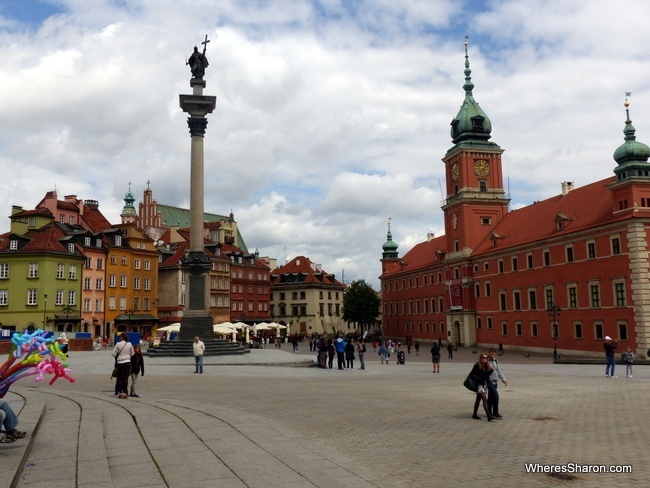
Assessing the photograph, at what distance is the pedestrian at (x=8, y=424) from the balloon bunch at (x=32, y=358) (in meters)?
0.50

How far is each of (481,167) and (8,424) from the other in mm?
71746

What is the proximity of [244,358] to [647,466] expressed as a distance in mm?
29678

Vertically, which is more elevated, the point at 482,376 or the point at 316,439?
the point at 482,376

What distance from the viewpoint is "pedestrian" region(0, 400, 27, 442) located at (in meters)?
8.69

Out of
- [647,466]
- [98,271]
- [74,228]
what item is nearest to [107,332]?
[98,271]

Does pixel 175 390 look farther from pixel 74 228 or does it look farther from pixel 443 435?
pixel 74 228

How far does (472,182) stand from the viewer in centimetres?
7444

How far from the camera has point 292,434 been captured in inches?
454

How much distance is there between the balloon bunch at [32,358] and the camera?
8070 millimetres

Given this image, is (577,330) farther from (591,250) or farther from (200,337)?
(200,337)

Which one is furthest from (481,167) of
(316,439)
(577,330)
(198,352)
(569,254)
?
(316,439)

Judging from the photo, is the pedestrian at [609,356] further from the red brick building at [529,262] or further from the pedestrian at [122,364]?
the pedestrian at [122,364]

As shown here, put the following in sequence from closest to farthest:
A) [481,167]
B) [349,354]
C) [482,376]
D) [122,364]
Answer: [482,376] → [122,364] → [349,354] → [481,167]

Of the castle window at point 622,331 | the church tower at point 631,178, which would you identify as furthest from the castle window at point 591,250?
the castle window at point 622,331
